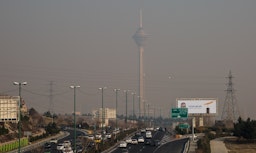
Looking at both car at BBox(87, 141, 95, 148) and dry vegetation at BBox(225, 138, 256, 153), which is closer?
car at BBox(87, 141, 95, 148)

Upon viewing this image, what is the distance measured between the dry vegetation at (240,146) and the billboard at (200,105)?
7.84m

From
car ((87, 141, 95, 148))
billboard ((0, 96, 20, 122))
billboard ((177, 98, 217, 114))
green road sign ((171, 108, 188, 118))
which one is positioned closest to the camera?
car ((87, 141, 95, 148))

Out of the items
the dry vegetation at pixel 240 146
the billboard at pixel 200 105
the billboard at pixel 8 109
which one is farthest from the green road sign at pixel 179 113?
the billboard at pixel 8 109

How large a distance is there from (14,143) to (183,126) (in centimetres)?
4397

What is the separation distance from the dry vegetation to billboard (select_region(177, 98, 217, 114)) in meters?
7.84

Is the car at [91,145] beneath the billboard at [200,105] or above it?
beneath

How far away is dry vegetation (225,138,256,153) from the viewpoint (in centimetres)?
10374

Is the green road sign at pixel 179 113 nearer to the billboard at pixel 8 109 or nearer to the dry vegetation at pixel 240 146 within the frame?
the dry vegetation at pixel 240 146

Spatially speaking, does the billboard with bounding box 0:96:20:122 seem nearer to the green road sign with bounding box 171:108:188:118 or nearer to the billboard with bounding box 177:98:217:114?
the green road sign with bounding box 171:108:188:118

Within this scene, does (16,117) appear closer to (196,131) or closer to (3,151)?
(3,151)

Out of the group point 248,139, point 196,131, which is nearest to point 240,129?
point 248,139

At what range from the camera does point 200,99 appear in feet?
425

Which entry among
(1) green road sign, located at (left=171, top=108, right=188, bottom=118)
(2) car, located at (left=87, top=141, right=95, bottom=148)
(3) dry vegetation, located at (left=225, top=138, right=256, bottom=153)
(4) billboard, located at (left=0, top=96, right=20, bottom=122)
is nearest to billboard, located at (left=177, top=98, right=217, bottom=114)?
(1) green road sign, located at (left=171, top=108, right=188, bottom=118)

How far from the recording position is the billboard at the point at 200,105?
12781 cm
